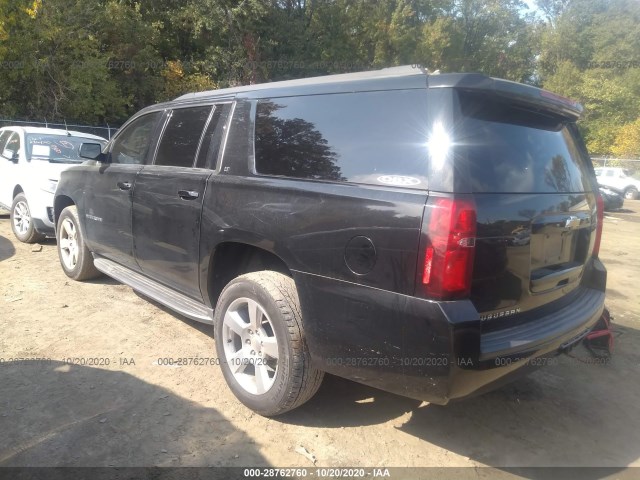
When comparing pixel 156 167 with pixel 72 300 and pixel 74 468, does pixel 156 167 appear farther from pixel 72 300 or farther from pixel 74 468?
pixel 74 468

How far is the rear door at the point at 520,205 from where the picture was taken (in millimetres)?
2281

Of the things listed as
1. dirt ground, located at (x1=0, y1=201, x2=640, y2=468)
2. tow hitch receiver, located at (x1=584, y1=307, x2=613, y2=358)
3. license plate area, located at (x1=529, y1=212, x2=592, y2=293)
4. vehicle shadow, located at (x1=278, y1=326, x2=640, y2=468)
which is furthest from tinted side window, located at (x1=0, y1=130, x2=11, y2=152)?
tow hitch receiver, located at (x1=584, y1=307, x2=613, y2=358)

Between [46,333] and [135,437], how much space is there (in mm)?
1848

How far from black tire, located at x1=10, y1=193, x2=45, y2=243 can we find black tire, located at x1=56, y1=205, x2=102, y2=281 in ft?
4.77

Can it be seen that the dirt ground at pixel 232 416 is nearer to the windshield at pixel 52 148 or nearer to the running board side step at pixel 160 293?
the running board side step at pixel 160 293

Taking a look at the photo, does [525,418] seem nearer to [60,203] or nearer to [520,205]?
[520,205]

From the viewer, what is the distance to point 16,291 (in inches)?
199

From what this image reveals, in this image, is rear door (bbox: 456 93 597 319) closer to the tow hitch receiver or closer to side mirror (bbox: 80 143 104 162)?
the tow hitch receiver

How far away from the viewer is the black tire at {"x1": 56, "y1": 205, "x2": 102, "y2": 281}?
16.7ft

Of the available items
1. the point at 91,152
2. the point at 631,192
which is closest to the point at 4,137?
the point at 91,152

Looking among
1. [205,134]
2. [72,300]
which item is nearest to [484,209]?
[205,134]

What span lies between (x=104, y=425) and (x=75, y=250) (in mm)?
2954

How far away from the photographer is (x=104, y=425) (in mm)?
2875

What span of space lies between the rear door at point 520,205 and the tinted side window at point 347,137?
25 cm
